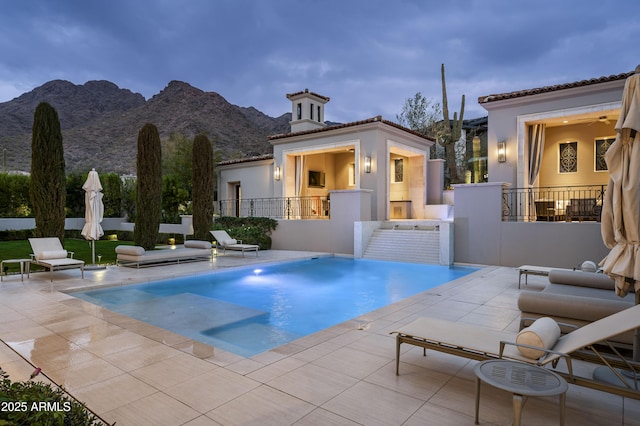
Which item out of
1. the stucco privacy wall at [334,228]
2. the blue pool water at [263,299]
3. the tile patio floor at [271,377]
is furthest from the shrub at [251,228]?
the tile patio floor at [271,377]

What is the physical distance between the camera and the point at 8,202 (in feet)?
67.6

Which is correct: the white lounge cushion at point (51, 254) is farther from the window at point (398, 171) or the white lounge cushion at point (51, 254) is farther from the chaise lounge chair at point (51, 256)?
the window at point (398, 171)

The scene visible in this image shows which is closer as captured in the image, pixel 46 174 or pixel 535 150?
pixel 46 174

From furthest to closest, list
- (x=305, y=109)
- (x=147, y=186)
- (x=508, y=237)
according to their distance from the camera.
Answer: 1. (x=305, y=109)
2. (x=147, y=186)
3. (x=508, y=237)

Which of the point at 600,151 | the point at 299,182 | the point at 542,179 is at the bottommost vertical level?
the point at 542,179

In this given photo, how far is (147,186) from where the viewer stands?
40.5 feet

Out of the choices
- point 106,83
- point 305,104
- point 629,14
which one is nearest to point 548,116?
point 305,104

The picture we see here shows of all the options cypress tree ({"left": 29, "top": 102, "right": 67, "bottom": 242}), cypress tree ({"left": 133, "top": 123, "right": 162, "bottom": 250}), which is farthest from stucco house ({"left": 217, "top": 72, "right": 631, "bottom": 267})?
Result: cypress tree ({"left": 29, "top": 102, "right": 67, "bottom": 242})

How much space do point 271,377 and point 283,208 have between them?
49.4 feet

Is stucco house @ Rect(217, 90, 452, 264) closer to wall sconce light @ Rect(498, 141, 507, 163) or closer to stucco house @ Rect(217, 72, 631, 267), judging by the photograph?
stucco house @ Rect(217, 72, 631, 267)

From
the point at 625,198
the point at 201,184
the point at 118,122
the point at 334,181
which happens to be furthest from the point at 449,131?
the point at 118,122

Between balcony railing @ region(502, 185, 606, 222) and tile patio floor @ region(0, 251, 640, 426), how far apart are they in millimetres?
7164

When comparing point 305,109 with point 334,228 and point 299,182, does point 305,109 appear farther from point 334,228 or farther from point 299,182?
point 334,228

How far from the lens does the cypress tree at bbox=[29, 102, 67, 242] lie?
10.0 m
